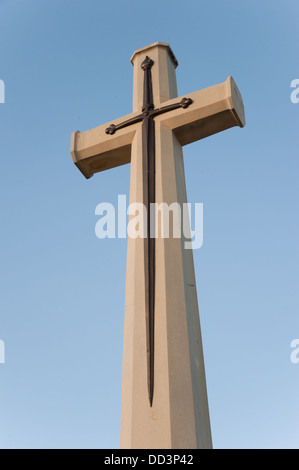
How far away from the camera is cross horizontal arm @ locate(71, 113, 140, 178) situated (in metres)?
5.76

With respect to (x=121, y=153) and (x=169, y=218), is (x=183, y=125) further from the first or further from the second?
(x=169, y=218)

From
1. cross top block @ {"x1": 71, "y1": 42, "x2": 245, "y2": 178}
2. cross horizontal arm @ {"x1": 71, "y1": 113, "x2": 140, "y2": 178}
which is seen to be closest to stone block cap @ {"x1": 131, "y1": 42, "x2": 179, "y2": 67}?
cross top block @ {"x1": 71, "y1": 42, "x2": 245, "y2": 178}

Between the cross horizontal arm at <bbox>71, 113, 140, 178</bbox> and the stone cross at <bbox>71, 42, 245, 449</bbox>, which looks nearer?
the stone cross at <bbox>71, 42, 245, 449</bbox>

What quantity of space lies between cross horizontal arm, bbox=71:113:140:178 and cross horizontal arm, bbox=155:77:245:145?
0.43m

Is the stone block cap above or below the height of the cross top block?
above

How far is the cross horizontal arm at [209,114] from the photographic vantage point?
5.29m

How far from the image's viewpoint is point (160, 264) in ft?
15.0

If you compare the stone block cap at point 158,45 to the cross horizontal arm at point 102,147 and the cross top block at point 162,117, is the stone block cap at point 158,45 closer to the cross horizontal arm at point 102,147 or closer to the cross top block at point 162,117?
the cross top block at point 162,117

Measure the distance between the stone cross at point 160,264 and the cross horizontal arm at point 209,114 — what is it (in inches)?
0.4

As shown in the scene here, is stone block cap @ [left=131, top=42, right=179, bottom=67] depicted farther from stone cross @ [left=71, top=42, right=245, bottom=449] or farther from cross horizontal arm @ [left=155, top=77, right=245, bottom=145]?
cross horizontal arm @ [left=155, top=77, right=245, bottom=145]

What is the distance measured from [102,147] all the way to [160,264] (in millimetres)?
1950

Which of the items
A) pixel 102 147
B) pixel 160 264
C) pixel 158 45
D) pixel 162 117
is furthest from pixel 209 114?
pixel 160 264
